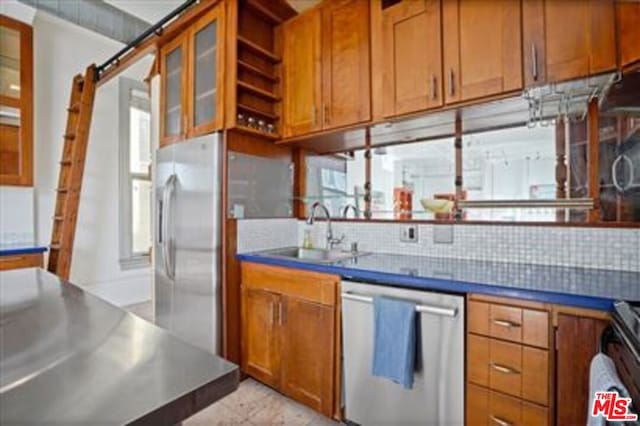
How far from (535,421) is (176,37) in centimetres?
342

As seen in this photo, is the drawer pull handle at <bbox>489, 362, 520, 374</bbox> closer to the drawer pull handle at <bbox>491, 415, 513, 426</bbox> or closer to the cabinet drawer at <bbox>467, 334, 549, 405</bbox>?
the cabinet drawer at <bbox>467, 334, 549, 405</bbox>

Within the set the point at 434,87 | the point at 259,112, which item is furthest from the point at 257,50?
the point at 434,87

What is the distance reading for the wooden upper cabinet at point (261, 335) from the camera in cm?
220

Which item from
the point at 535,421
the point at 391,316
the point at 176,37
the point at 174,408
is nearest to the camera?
the point at 174,408

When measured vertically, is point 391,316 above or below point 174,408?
below

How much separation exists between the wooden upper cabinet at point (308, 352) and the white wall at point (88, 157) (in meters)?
3.01

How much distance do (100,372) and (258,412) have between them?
5.63 ft

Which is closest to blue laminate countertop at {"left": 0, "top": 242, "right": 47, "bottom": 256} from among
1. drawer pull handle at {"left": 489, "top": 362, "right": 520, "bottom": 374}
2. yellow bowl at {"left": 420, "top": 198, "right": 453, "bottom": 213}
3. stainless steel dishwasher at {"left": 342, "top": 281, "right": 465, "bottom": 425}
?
stainless steel dishwasher at {"left": 342, "top": 281, "right": 465, "bottom": 425}

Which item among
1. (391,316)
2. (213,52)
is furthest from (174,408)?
(213,52)

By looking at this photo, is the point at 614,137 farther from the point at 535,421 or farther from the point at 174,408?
the point at 174,408

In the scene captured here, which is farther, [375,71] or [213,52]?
[213,52]

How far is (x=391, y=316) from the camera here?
1.61 m

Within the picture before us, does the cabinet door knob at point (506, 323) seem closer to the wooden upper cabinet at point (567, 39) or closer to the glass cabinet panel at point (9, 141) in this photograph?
the wooden upper cabinet at point (567, 39)

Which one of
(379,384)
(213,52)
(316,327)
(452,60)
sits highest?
(213,52)
